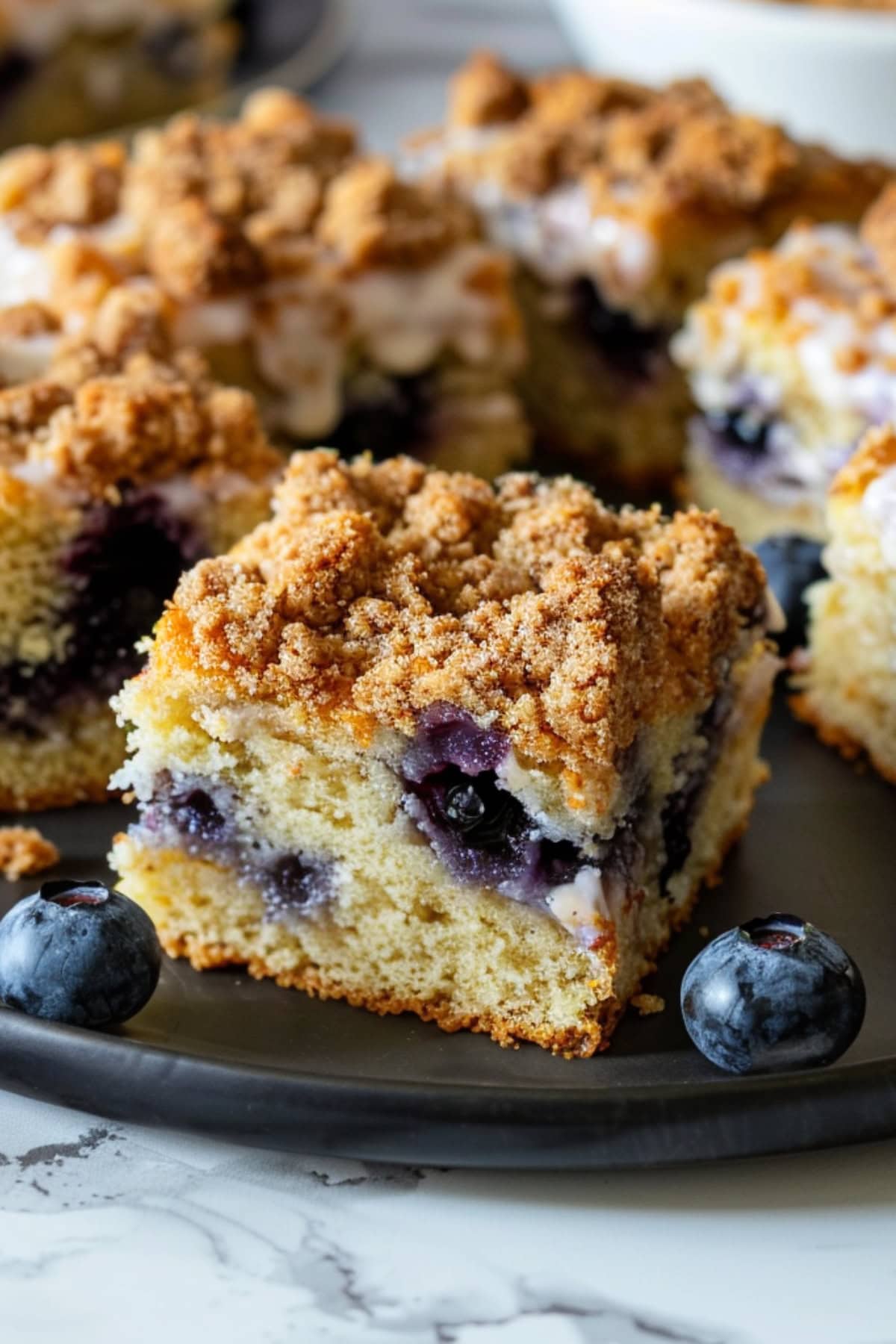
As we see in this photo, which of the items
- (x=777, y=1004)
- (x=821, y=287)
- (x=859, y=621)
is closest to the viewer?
(x=777, y=1004)

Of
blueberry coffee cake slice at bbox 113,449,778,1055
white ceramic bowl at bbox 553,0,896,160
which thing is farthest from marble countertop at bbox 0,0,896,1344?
white ceramic bowl at bbox 553,0,896,160

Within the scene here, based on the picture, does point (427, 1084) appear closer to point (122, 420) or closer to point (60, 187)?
point (122, 420)

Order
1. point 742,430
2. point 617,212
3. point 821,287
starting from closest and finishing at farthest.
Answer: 1. point 821,287
2. point 742,430
3. point 617,212

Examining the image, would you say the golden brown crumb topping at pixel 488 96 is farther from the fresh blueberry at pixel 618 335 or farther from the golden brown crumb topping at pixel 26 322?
the golden brown crumb topping at pixel 26 322

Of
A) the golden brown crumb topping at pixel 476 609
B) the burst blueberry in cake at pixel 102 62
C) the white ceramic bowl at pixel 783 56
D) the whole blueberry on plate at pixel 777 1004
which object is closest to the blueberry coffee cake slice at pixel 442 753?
the golden brown crumb topping at pixel 476 609

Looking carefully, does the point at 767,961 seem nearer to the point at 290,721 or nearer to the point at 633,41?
the point at 290,721

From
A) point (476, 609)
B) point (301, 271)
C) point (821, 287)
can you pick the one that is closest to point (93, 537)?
point (476, 609)
